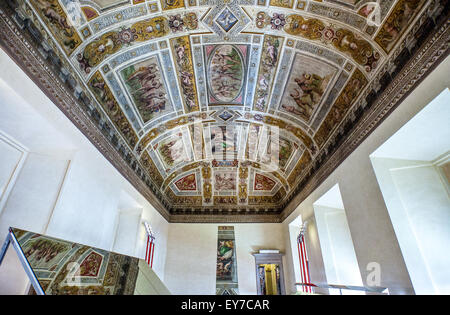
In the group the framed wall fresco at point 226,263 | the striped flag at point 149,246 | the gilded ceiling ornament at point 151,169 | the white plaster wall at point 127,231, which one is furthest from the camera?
the framed wall fresco at point 226,263

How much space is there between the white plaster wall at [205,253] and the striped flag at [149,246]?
2650 mm

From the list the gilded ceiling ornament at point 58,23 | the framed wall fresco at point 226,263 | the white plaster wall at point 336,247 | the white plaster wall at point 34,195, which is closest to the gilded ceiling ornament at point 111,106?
the gilded ceiling ornament at point 58,23

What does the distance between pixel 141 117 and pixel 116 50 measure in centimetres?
254

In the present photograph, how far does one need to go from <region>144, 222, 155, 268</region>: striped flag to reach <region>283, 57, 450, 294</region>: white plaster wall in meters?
7.43

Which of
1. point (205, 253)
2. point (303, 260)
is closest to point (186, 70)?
point (303, 260)

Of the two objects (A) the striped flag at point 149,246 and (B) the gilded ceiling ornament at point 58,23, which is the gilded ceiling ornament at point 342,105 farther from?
(A) the striped flag at point 149,246

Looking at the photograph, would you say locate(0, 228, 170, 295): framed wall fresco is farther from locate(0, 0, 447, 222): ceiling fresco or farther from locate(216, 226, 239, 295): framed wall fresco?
locate(216, 226, 239, 295): framed wall fresco

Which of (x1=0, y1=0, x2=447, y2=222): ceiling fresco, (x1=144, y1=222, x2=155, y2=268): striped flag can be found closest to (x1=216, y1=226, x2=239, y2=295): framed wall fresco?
(x1=144, y1=222, x2=155, y2=268): striped flag

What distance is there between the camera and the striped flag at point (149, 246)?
9.77 meters

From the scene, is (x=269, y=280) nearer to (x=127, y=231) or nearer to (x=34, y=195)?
(x=127, y=231)

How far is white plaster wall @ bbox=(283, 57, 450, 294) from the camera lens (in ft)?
13.7

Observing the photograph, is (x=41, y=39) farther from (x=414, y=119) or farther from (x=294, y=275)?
(x=294, y=275)
